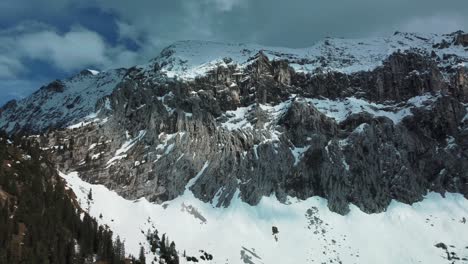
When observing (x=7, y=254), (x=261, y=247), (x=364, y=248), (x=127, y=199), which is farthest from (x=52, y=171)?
(x=364, y=248)

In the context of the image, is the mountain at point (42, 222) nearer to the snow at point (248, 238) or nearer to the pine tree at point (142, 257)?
the pine tree at point (142, 257)

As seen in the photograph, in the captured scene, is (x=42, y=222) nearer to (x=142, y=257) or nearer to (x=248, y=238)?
(x=142, y=257)

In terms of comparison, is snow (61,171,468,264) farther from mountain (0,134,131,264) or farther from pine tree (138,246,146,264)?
pine tree (138,246,146,264)

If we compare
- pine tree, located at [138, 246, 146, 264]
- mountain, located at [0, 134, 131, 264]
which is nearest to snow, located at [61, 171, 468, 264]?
mountain, located at [0, 134, 131, 264]

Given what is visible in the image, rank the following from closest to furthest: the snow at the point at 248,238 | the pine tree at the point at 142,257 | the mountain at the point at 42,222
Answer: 1. the mountain at the point at 42,222
2. the pine tree at the point at 142,257
3. the snow at the point at 248,238

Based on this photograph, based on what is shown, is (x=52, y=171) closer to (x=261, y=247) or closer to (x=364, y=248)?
(x=261, y=247)

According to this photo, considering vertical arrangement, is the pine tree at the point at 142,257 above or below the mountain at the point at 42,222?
below

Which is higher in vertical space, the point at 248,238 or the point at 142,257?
the point at 248,238

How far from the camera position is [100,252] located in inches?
5886

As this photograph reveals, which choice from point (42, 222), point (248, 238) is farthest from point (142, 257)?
point (248, 238)

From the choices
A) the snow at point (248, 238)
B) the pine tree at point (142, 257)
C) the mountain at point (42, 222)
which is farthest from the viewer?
the snow at point (248, 238)

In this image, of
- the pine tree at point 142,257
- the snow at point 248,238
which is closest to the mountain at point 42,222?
the pine tree at point 142,257

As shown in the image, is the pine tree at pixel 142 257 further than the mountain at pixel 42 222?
Yes

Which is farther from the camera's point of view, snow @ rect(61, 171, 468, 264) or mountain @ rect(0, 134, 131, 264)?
snow @ rect(61, 171, 468, 264)
